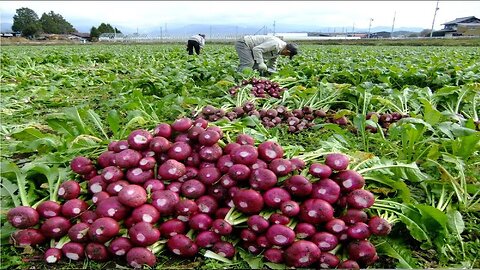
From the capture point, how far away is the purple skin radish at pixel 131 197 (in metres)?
1.95

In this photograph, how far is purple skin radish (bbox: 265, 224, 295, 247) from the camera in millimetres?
1835

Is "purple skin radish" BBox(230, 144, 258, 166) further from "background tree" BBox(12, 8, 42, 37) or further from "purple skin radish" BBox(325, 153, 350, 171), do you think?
"background tree" BBox(12, 8, 42, 37)

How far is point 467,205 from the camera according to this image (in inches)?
94.2

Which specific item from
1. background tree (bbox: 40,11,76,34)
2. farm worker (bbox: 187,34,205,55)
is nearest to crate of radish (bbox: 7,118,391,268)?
farm worker (bbox: 187,34,205,55)

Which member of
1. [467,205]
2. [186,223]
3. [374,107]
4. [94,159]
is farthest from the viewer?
[374,107]

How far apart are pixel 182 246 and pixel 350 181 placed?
98cm

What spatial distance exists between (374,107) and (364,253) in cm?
315

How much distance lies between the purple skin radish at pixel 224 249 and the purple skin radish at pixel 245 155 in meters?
0.47

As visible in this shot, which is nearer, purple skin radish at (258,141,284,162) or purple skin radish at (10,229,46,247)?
purple skin radish at (10,229,46,247)

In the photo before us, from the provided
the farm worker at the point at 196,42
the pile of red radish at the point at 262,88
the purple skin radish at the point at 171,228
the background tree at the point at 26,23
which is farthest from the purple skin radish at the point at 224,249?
the background tree at the point at 26,23

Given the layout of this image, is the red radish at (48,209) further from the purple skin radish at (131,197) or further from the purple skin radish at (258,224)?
the purple skin radish at (258,224)

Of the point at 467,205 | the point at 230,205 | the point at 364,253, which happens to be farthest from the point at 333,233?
the point at 467,205

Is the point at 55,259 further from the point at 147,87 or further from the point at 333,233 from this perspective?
the point at 147,87

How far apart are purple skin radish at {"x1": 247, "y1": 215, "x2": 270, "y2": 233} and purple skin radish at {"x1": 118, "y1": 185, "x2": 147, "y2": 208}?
1.97 ft
